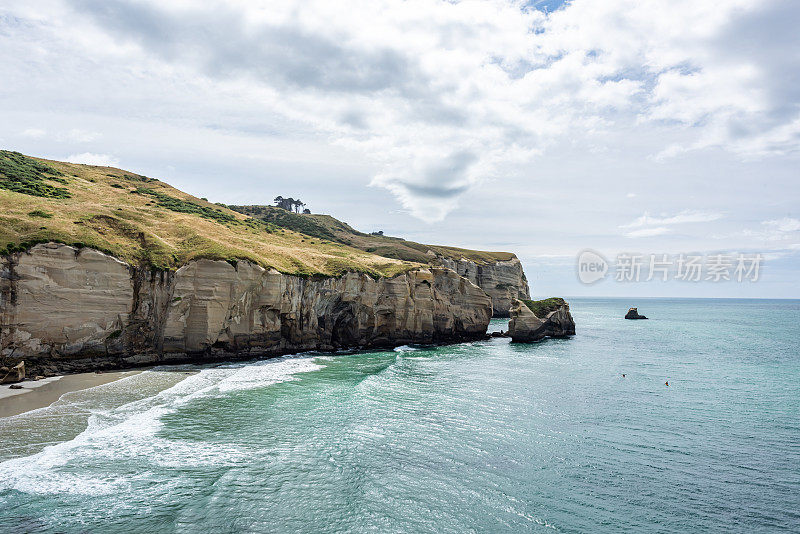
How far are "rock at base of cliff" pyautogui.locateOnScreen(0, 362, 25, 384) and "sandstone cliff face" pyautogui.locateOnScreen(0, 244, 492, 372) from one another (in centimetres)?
211

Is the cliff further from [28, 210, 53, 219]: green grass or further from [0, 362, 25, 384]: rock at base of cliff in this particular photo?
[0, 362, 25, 384]: rock at base of cliff

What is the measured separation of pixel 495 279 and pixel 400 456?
114377 millimetres

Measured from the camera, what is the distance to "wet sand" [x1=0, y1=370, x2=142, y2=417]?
1035 inches

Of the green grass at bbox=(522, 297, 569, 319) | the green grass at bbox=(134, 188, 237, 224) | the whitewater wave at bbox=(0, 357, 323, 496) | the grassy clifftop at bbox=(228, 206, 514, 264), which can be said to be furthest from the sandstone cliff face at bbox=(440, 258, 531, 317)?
the whitewater wave at bbox=(0, 357, 323, 496)

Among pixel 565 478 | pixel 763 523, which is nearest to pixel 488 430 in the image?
pixel 565 478

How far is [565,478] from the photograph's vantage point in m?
19.1

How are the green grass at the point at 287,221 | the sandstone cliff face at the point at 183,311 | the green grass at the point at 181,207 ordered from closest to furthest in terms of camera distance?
1. the sandstone cliff face at the point at 183,311
2. the green grass at the point at 181,207
3. the green grass at the point at 287,221

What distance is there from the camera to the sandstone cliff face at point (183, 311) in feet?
115

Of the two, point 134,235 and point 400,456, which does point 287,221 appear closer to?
point 134,235

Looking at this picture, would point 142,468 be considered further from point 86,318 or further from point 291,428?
point 86,318

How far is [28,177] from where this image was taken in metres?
61.9

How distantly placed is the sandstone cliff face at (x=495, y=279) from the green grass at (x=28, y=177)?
312 ft

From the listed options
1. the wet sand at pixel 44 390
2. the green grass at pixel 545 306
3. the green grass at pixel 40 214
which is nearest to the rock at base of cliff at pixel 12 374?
the wet sand at pixel 44 390

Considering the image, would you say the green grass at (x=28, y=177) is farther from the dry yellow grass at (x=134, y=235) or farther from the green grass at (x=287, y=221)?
the green grass at (x=287, y=221)
